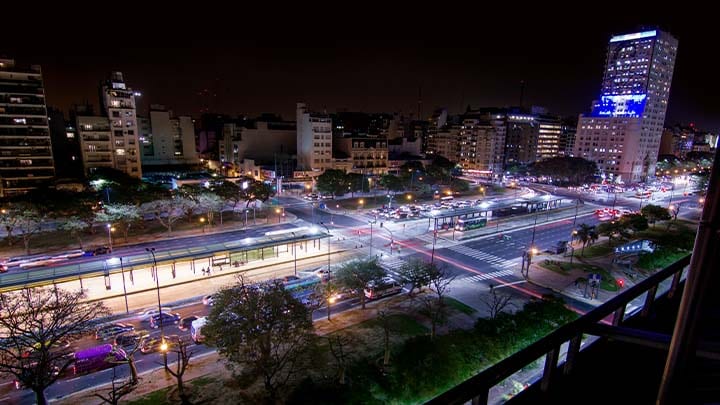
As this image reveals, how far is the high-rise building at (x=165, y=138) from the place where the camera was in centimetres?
10712

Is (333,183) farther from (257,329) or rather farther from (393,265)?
(257,329)

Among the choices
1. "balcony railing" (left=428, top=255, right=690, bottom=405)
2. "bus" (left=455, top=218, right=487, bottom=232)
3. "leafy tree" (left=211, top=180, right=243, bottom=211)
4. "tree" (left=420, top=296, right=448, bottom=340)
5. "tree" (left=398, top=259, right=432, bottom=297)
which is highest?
"balcony railing" (left=428, top=255, right=690, bottom=405)

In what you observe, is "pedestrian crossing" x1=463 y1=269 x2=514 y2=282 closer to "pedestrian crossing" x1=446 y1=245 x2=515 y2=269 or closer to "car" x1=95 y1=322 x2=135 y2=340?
"pedestrian crossing" x1=446 y1=245 x2=515 y2=269

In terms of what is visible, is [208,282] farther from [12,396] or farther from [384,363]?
[384,363]

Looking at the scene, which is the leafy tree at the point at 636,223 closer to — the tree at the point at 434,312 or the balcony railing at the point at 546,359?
the tree at the point at 434,312

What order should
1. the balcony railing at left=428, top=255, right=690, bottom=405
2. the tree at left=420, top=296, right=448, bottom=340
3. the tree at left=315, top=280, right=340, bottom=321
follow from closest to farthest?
1. the balcony railing at left=428, top=255, right=690, bottom=405
2. the tree at left=420, top=296, right=448, bottom=340
3. the tree at left=315, top=280, right=340, bottom=321

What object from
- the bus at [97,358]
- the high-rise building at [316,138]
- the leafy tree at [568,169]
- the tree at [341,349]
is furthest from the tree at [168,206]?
the leafy tree at [568,169]

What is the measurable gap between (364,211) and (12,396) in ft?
171

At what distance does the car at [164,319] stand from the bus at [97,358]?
152 inches

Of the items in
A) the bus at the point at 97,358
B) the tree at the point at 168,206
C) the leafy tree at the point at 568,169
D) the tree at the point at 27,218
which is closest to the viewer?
the bus at the point at 97,358

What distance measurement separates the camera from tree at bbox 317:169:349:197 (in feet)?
250

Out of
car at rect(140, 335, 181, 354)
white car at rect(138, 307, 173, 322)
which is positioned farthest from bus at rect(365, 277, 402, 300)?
white car at rect(138, 307, 173, 322)

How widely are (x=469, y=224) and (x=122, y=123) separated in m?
73.6

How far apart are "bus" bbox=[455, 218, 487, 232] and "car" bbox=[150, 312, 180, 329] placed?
38.9 metres
